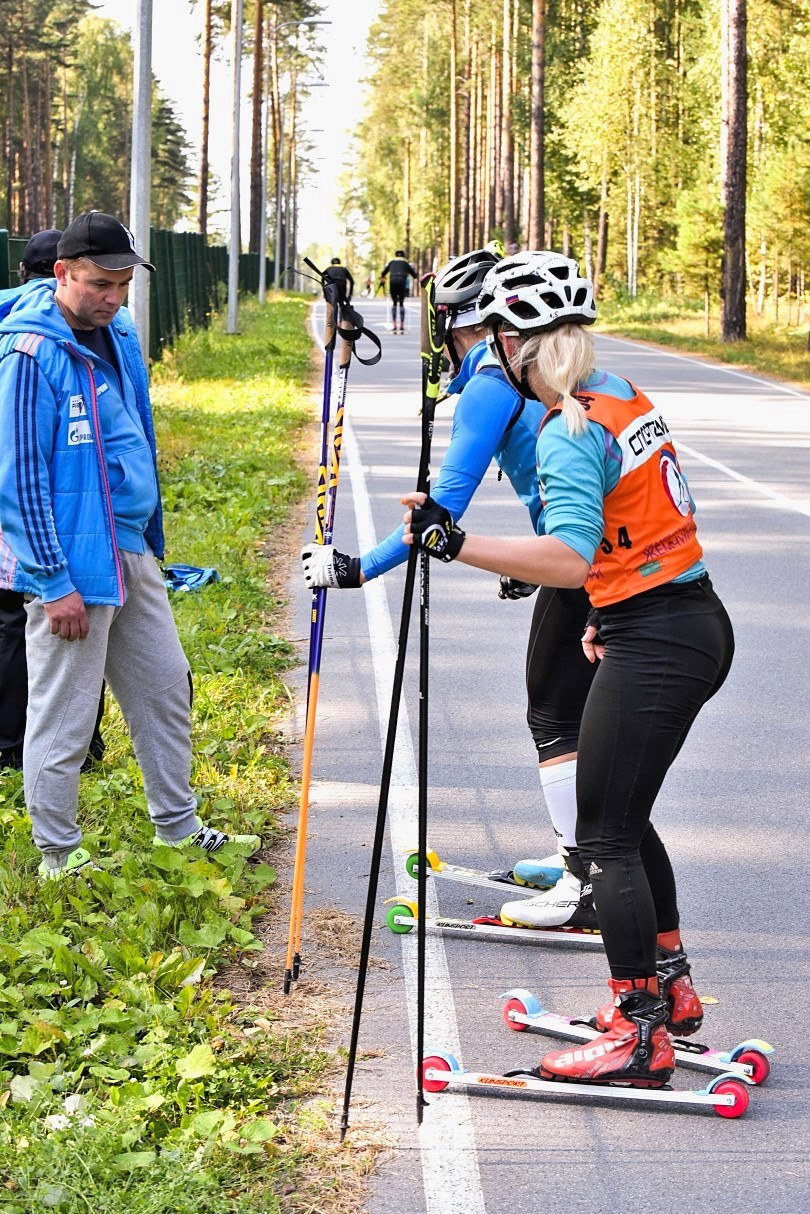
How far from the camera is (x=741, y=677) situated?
8633 millimetres

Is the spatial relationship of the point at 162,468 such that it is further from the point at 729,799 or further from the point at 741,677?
the point at 729,799

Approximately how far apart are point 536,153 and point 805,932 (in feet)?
146

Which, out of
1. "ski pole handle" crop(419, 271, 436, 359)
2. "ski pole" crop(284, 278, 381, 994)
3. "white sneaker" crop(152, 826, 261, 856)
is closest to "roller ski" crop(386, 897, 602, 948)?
"ski pole" crop(284, 278, 381, 994)

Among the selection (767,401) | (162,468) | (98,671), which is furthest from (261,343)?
(98,671)

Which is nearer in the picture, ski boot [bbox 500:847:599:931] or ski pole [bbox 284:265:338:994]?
ski pole [bbox 284:265:338:994]

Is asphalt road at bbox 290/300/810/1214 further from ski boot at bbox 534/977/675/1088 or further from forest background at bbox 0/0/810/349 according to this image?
forest background at bbox 0/0/810/349

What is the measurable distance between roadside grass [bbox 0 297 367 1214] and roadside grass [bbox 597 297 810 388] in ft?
65.5

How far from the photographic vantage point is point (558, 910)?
5230 mm

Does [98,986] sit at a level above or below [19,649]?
below

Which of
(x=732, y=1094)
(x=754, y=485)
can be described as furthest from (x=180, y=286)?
(x=732, y=1094)

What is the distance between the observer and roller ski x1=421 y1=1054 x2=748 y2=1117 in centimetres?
404

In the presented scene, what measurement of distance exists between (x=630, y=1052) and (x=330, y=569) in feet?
5.08

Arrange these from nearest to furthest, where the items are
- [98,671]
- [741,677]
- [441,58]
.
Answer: [98,671] < [741,677] < [441,58]

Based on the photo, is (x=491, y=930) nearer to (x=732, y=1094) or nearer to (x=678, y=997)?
(x=678, y=997)
